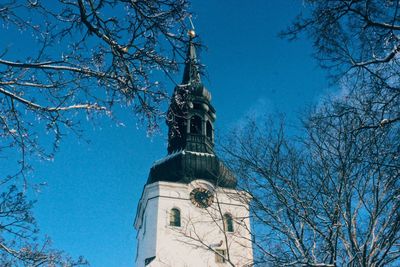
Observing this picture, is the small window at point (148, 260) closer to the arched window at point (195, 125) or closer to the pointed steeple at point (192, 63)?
the arched window at point (195, 125)

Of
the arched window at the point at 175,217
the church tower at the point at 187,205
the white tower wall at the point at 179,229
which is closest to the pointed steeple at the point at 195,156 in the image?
the church tower at the point at 187,205

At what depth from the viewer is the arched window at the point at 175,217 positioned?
2316 cm

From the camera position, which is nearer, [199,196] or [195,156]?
[199,196]

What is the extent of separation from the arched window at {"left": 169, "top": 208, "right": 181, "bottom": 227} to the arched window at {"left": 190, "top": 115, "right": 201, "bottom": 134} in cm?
475

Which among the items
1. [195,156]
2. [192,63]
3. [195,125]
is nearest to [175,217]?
[195,156]

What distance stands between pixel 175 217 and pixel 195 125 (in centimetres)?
558

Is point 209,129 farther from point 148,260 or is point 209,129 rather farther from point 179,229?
point 148,260

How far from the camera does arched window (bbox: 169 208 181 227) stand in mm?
23156

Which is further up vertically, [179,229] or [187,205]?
[187,205]

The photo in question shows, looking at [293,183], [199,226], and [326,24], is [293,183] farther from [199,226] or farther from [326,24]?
[199,226]

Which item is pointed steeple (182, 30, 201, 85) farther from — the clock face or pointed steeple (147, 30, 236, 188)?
the clock face

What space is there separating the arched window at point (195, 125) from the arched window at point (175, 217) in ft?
15.6

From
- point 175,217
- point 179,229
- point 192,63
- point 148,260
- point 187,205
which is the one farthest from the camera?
point 187,205

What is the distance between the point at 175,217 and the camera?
77.0ft
